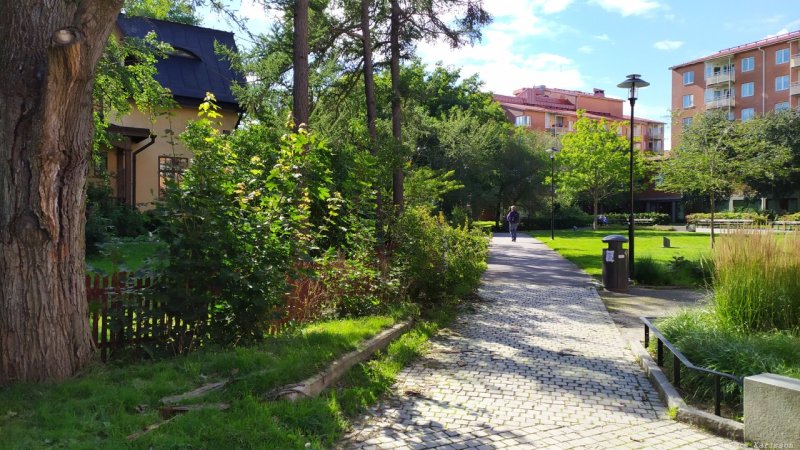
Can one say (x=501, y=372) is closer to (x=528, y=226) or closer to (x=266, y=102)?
(x=266, y=102)

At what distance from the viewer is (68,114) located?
186 inches

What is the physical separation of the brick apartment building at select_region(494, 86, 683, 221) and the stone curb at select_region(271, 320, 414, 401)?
74.9 metres

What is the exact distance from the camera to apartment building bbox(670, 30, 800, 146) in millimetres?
66000

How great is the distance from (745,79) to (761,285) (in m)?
77.1

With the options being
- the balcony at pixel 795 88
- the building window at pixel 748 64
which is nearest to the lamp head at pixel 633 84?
the balcony at pixel 795 88

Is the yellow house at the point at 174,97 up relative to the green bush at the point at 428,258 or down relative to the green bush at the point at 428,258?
up

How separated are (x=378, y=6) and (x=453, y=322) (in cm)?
959

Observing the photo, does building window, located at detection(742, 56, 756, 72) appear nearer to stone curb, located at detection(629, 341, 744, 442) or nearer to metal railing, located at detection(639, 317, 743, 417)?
metal railing, located at detection(639, 317, 743, 417)

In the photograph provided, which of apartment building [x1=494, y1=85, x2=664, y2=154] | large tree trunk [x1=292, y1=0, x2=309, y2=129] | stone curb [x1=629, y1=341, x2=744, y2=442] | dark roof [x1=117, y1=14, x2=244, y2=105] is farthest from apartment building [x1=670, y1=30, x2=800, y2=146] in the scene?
stone curb [x1=629, y1=341, x2=744, y2=442]

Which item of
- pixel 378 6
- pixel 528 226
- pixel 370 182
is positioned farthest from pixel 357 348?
pixel 528 226

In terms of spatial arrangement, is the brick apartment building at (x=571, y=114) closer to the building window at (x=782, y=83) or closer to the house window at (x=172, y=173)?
the building window at (x=782, y=83)

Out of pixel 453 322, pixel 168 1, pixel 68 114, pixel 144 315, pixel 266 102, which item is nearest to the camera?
pixel 68 114

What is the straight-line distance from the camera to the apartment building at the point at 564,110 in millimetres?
88188

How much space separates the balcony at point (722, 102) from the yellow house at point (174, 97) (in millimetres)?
64293
